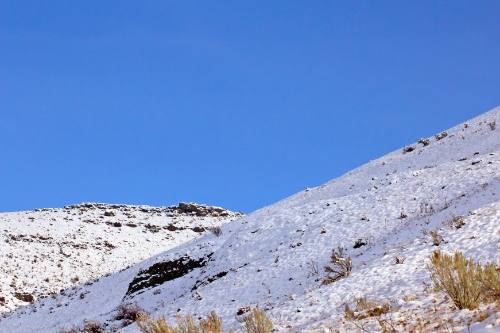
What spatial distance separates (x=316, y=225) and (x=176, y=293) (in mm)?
7713

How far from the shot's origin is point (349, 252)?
17.3m

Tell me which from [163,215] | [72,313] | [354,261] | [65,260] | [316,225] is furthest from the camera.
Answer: [163,215]

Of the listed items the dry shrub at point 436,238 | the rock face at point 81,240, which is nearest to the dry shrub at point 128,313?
the dry shrub at point 436,238

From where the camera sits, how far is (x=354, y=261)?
15.1 metres

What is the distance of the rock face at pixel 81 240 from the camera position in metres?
39.3

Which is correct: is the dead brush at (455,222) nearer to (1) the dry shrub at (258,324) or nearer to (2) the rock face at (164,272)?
(1) the dry shrub at (258,324)

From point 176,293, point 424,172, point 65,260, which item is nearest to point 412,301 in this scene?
point 176,293

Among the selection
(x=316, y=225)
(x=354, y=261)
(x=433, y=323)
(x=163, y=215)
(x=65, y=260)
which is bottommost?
(x=433, y=323)

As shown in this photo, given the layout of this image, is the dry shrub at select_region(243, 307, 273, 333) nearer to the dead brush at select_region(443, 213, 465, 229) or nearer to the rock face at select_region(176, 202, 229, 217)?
the dead brush at select_region(443, 213, 465, 229)

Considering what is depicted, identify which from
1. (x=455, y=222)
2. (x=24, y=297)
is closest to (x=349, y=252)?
(x=455, y=222)

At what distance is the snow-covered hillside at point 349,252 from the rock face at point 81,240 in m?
5.97

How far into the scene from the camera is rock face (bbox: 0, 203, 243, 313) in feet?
129

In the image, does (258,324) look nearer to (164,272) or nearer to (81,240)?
(164,272)

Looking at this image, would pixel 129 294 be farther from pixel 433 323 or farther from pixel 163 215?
pixel 163 215
